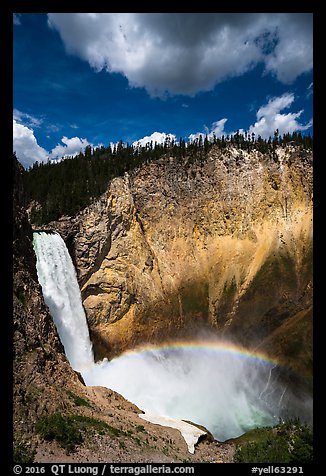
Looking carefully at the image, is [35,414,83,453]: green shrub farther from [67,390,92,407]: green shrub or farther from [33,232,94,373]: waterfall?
[33,232,94,373]: waterfall

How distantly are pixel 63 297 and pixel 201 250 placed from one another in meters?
13.1

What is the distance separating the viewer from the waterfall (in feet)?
69.5

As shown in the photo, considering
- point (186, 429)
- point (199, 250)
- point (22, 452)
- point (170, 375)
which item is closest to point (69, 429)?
point (22, 452)

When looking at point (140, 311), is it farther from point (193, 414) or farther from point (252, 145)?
point (252, 145)

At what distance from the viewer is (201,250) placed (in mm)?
29234

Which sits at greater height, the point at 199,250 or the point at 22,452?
the point at 199,250

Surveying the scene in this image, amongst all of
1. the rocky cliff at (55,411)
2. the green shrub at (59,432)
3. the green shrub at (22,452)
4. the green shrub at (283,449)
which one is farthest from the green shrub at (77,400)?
the green shrub at (283,449)

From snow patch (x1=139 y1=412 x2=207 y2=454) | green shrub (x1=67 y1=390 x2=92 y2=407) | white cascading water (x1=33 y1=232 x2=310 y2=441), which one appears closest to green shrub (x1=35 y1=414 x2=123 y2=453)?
green shrub (x1=67 y1=390 x2=92 y2=407)

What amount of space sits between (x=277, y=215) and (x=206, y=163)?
27.6 ft

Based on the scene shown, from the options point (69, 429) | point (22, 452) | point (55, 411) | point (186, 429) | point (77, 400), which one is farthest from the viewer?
point (186, 429)

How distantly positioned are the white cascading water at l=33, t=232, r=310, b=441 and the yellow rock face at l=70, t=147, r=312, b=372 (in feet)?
5.89

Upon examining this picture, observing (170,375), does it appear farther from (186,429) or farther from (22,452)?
(22,452)

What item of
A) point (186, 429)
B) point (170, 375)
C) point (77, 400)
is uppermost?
point (77, 400)
